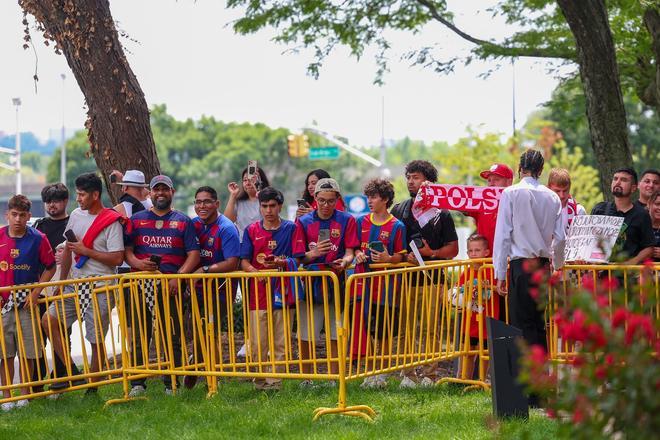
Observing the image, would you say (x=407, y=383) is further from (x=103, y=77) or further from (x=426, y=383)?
(x=103, y=77)

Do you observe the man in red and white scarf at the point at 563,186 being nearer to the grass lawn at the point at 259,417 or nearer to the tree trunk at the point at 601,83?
the grass lawn at the point at 259,417

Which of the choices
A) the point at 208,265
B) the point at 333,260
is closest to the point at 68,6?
the point at 208,265

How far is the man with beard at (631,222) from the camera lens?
367 inches

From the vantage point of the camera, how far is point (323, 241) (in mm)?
9805

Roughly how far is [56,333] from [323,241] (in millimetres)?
2407

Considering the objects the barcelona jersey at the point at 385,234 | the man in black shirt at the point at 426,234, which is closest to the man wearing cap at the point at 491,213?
the man in black shirt at the point at 426,234

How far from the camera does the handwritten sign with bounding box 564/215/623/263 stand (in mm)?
9109

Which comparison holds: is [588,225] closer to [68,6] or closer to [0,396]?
[0,396]

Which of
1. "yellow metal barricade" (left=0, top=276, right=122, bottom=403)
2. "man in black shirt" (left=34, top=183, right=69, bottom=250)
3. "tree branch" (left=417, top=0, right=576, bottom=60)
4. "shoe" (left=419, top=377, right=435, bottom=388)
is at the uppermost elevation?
"tree branch" (left=417, top=0, right=576, bottom=60)

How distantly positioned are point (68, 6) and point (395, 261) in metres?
4.97

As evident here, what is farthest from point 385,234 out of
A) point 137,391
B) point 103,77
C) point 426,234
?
point 103,77

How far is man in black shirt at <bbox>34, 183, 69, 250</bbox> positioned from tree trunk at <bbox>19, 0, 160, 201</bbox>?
1720 mm

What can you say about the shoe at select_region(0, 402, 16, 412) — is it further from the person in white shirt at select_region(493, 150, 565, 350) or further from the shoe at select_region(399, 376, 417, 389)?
the person in white shirt at select_region(493, 150, 565, 350)

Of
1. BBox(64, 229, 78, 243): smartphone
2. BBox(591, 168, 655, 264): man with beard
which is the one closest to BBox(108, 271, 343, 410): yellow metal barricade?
BBox(64, 229, 78, 243): smartphone
